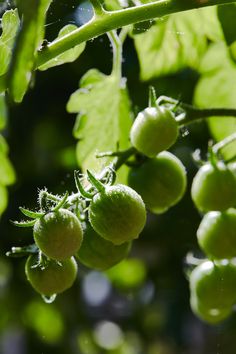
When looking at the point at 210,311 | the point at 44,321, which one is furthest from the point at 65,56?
the point at 44,321

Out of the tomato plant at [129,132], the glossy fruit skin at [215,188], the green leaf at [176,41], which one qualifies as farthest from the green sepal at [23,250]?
the green leaf at [176,41]

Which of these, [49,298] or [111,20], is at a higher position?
[111,20]

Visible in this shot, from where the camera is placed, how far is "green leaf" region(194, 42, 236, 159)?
1.14m

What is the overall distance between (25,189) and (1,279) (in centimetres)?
36

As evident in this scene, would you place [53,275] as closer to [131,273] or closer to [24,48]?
[24,48]

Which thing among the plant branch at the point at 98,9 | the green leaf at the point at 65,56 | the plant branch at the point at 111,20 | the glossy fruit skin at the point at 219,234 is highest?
the plant branch at the point at 98,9

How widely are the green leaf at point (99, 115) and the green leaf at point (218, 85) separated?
158 mm

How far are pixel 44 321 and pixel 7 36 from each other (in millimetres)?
1508

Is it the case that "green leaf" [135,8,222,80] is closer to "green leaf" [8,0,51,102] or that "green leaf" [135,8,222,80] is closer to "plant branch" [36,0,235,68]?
"plant branch" [36,0,235,68]

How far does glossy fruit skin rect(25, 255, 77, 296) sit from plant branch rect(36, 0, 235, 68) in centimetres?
24

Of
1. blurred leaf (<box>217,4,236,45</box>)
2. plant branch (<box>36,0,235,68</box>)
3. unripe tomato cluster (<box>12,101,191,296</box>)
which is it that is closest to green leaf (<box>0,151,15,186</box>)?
unripe tomato cluster (<box>12,101,191,296</box>)

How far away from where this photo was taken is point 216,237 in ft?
3.13

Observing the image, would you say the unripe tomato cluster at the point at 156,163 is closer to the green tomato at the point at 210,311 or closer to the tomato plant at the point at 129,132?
the tomato plant at the point at 129,132

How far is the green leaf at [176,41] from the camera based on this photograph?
1085 mm
